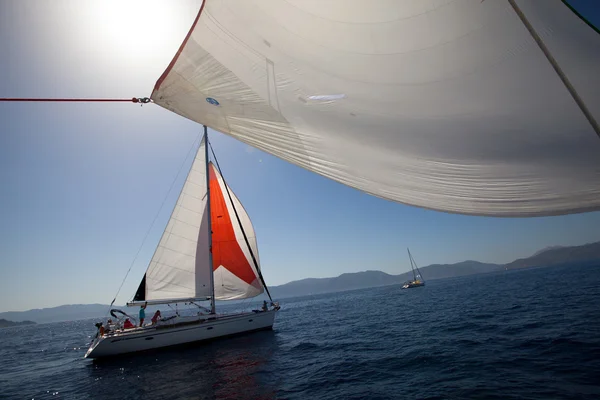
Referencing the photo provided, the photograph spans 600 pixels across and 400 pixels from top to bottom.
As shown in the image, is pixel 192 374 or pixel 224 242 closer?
pixel 192 374

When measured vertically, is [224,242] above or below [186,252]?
above

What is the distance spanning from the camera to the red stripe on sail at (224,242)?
22141 mm

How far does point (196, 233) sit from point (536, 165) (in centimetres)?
2064

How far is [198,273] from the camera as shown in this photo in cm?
2008

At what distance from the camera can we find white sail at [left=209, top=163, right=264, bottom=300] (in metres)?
21.8

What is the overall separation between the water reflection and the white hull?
57cm

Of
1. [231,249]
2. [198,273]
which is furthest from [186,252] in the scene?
[231,249]

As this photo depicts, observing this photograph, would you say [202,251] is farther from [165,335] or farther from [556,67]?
[556,67]

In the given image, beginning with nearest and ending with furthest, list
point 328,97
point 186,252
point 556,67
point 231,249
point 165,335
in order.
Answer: point 556,67, point 328,97, point 165,335, point 186,252, point 231,249

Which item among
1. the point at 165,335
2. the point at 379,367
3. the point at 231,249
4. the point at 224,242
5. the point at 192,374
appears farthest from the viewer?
the point at 224,242

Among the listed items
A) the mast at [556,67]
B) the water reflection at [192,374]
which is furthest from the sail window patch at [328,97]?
the water reflection at [192,374]

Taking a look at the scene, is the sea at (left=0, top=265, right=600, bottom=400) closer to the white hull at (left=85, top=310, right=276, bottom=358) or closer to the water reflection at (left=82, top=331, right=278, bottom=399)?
the water reflection at (left=82, top=331, right=278, bottom=399)

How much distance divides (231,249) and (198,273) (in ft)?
10.7

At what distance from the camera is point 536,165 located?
262cm
